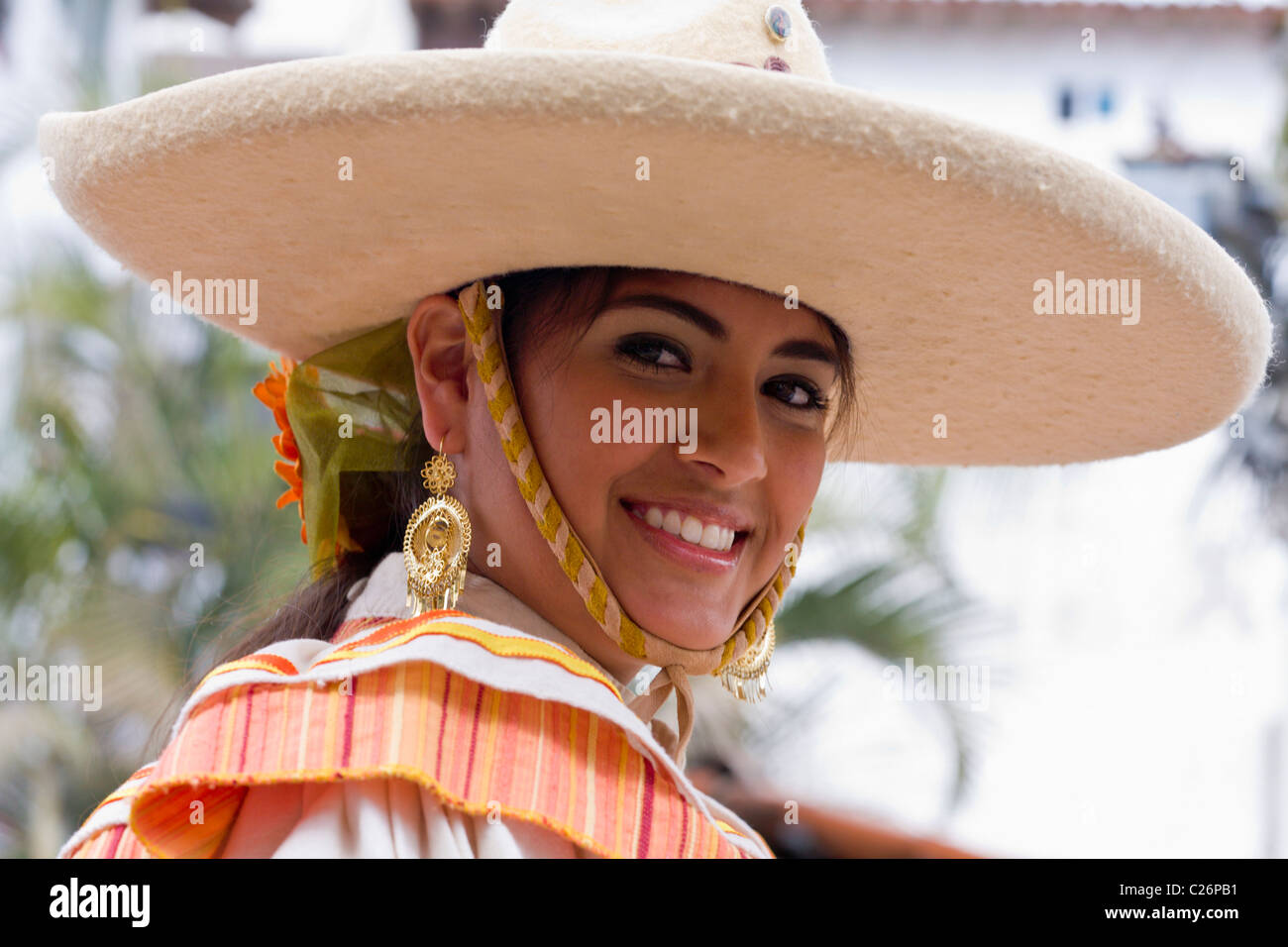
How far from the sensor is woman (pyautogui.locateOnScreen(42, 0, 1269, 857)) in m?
1.45

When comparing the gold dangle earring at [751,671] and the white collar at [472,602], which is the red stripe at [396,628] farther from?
the gold dangle earring at [751,671]

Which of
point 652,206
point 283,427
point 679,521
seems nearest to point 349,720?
point 679,521

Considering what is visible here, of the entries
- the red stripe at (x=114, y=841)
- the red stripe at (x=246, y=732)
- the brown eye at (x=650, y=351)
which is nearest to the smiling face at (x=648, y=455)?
the brown eye at (x=650, y=351)

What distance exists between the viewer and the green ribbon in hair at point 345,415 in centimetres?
216

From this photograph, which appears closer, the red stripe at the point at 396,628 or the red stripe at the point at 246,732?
the red stripe at the point at 246,732

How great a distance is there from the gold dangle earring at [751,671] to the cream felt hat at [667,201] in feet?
1.73

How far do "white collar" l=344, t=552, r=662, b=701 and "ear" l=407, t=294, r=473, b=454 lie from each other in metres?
0.21

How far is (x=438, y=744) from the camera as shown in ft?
4.76

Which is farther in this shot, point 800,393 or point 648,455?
point 800,393

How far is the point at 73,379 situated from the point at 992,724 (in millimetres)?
5668

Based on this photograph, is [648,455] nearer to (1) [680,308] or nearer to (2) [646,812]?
(1) [680,308]

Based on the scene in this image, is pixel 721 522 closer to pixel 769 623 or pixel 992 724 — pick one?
pixel 769 623

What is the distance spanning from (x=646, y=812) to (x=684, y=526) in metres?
0.46

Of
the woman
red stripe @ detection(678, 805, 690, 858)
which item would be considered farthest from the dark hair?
red stripe @ detection(678, 805, 690, 858)
